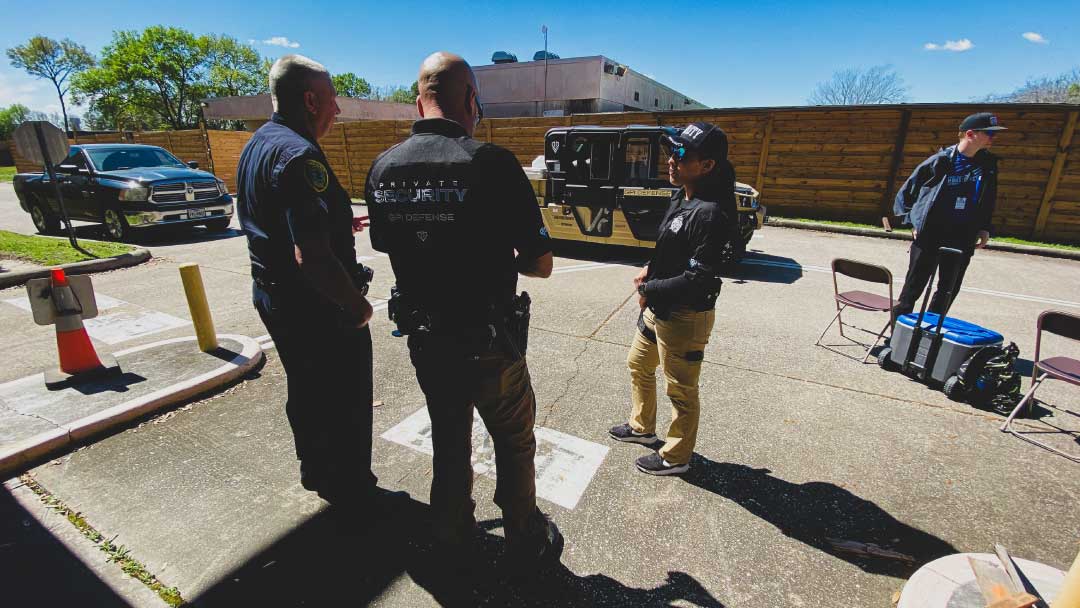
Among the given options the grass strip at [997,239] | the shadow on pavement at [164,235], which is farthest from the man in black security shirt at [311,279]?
the grass strip at [997,239]

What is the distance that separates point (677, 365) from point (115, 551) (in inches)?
Answer: 112

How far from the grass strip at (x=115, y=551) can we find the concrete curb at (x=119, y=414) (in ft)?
0.74

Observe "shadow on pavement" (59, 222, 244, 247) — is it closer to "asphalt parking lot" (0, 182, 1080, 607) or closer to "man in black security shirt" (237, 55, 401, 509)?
"asphalt parking lot" (0, 182, 1080, 607)

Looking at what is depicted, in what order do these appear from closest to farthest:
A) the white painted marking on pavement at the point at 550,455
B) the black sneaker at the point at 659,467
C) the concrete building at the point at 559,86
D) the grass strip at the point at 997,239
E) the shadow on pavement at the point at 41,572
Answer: the shadow on pavement at the point at 41,572 < the white painted marking on pavement at the point at 550,455 < the black sneaker at the point at 659,467 < the grass strip at the point at 997,239 < the concrete building at the point at 559,86

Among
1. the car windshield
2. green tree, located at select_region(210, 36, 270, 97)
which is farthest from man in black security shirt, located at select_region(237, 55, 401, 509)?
green tree, located at select_region(210, 36, 270, 97)

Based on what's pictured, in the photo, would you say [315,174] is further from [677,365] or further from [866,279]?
[866,279]

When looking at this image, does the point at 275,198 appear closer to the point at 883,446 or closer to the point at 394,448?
the point at 394,448

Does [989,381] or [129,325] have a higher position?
[989,381]

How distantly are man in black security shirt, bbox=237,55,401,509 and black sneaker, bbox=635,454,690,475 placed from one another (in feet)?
4.90

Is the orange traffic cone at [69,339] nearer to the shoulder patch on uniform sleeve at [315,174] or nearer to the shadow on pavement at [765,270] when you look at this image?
the shoulder patch on uniform sleeve at [315,174]

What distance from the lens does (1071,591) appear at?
1.20m

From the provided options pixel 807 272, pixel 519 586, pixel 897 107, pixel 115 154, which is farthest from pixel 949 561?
pixel 115 154

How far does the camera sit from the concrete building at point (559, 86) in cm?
2889

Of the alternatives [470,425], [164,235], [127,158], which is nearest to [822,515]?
[470,425]
